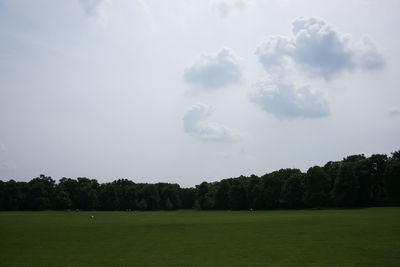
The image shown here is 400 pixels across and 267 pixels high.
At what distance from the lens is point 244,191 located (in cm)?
13112

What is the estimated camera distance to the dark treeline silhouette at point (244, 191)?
323ft

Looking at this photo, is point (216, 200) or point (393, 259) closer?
point (393, 259)

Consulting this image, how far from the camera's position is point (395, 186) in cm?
8869

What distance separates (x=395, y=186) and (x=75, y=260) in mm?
85291

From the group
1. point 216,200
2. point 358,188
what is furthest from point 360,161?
point 216,200

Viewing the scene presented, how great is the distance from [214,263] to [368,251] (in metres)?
9.07

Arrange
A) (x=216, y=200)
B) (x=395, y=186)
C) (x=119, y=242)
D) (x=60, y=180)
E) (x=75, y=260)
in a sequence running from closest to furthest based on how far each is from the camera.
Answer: (x=75, y=260) < (x=119, y=242) < (x=395, y=186) < (x=216, y=200) < (x=60, y=180)

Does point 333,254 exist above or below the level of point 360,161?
below

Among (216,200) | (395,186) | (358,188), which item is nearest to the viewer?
(395,186)

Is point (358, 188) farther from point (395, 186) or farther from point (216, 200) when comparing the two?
point (216, 200)

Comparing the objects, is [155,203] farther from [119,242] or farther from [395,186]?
[119,242]

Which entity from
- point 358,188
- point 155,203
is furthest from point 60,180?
point 358,188

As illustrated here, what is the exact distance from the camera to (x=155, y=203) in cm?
16525

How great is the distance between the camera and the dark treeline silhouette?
98562 millimetres
